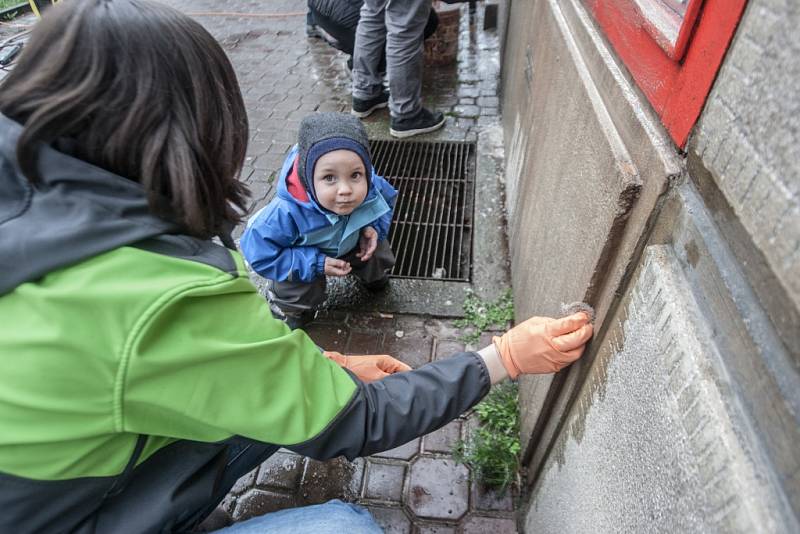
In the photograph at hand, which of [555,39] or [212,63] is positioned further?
[555,39]

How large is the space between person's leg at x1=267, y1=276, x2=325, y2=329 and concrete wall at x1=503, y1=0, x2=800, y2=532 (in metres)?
1.22

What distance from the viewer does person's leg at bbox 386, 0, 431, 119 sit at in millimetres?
3611

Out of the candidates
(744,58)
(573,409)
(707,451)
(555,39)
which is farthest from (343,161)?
(707,451)

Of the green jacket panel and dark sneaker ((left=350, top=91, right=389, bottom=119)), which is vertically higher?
the green jacket panel

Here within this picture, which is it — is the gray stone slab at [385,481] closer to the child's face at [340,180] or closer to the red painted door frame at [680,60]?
the child's face at [340,180]

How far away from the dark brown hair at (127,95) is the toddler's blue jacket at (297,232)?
1.09 m

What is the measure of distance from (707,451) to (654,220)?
17.3 inches

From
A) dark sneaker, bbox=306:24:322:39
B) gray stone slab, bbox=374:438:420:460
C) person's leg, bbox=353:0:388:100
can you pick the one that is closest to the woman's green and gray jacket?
gray stone slab, bbox=374:438:420:460

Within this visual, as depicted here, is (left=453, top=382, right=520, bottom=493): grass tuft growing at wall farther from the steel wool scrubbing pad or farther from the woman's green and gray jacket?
the woman's green and gray jacket

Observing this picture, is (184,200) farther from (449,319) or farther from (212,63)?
(449,319)

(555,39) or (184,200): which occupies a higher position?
(184,200)

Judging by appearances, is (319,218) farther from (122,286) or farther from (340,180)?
(122,286)

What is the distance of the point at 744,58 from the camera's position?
674 millimetres

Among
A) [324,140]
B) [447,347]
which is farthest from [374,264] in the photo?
[324,140]
